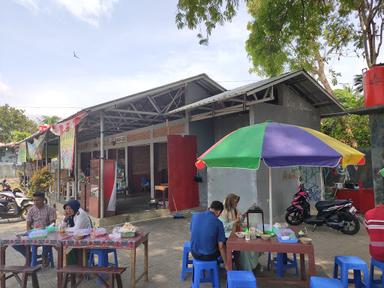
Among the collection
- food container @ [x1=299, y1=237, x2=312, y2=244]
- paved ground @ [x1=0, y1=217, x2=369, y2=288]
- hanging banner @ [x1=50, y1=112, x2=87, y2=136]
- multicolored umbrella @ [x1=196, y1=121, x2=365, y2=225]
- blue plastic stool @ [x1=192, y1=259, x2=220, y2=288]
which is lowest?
paved ground @ [x1=0, y1=217, x2=369, y2=288]

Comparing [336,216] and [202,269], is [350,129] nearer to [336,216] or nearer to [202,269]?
[336,216]

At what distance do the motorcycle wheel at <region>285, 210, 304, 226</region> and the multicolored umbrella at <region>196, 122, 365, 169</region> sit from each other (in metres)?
4.15

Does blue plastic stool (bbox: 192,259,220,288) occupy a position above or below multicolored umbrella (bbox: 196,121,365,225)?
below

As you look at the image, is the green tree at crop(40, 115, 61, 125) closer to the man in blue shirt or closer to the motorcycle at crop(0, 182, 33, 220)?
the motorcycle at crop(0, 182, 33, 220)

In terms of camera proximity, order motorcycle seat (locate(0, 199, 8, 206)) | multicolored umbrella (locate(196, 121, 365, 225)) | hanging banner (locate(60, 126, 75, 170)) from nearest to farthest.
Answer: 1. multicolored umbrella (locate(196, 121, 365, 225))
2. hanging banner (locate(60, 126, 75, 170))
3. motorcycle seat (locate(0, 199, 8, 206))

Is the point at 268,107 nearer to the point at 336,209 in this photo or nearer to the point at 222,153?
the point at 336,209

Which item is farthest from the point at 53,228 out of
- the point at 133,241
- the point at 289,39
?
the point at 289,39

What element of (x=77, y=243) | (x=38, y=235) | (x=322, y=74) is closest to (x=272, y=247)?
(x=77, y=243)

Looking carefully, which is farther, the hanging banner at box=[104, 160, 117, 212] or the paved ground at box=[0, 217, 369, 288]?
the hanging banner at box=[104, 160, 117, 212]

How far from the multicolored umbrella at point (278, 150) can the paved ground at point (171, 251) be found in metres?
1.93

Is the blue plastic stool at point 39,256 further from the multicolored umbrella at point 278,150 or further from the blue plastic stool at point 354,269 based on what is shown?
the blue plastic stool at point 354,269

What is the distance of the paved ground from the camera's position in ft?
15.5

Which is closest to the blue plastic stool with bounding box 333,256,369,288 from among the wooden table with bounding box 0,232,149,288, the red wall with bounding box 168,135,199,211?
the wooden table with bounding box 0,232,149,288

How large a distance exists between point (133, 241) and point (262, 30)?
588 cm
